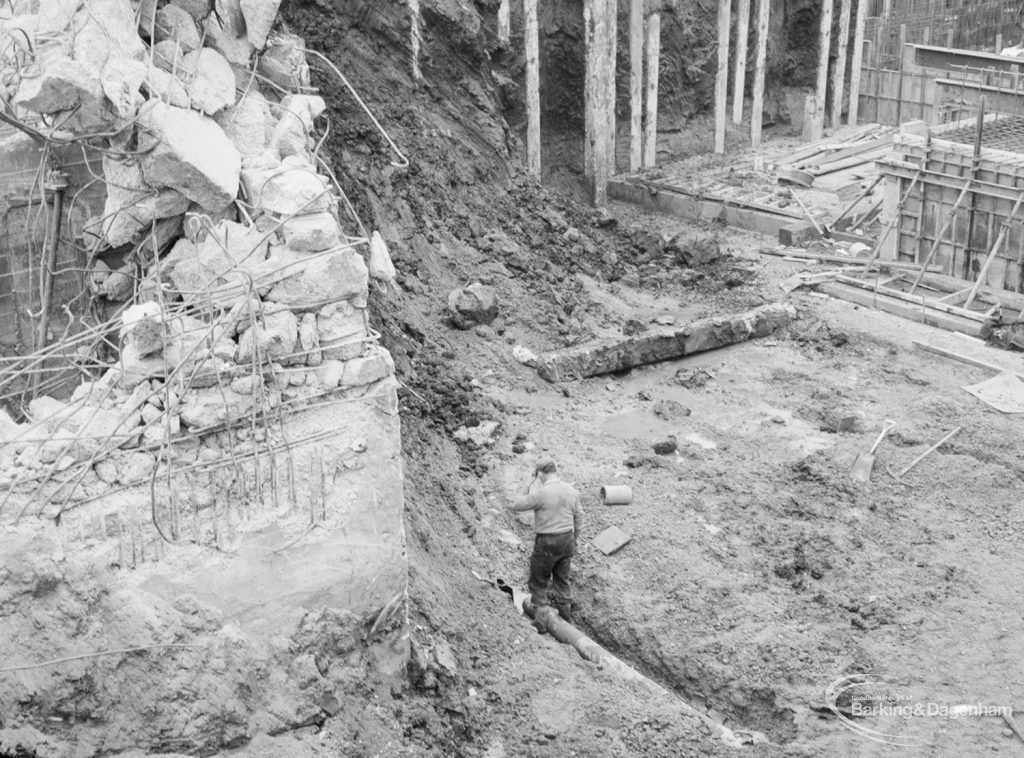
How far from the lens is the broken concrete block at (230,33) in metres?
7.86

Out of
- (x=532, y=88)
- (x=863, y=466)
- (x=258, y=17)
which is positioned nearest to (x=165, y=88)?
(x=258, y=17)

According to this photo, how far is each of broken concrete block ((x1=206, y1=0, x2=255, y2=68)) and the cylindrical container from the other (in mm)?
4347

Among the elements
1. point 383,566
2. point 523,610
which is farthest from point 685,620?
point 383,566

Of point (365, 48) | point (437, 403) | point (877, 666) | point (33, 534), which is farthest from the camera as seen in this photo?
point (365, 48)

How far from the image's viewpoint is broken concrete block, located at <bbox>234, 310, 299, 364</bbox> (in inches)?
242

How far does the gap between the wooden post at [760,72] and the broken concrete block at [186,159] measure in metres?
14.7

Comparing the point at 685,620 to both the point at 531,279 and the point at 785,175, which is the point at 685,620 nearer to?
the point at 531,279

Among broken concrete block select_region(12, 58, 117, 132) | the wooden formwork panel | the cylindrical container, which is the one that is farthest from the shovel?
broken concrete block select_region(12, 58, 117, 132)

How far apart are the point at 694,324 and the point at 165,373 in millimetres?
7883

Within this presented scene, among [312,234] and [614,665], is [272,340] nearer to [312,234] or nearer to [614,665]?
[312,234]

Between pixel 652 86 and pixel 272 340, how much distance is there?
13.4 m

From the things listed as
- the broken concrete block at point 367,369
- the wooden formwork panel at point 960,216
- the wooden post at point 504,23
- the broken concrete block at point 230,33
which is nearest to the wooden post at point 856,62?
the wooden formwork panel at point 960,216

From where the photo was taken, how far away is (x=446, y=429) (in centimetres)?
1057

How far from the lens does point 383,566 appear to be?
6.46m
